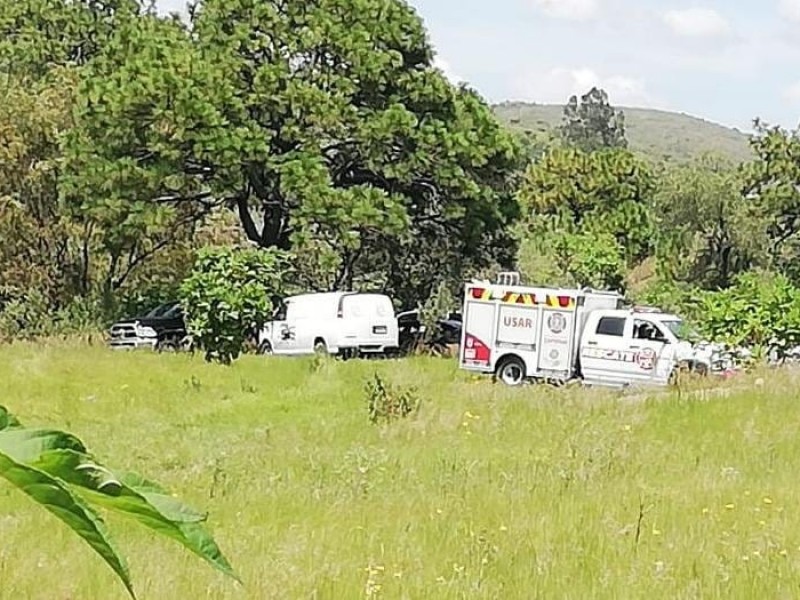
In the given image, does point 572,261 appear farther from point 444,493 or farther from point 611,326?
point 444,493

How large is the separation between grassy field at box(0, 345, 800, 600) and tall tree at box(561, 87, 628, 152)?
8308 centimetres

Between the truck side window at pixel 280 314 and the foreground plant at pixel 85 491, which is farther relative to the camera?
the truck side window at pixel 280 314

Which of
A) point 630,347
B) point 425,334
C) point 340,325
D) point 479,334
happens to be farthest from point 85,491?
point 425,334

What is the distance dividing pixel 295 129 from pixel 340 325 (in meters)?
5.48

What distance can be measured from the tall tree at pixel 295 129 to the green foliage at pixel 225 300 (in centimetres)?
322

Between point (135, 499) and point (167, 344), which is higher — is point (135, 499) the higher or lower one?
the higher one

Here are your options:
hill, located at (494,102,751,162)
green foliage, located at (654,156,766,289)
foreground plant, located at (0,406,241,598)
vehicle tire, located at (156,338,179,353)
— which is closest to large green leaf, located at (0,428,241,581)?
foreground plant, located at (0,406,241,598)

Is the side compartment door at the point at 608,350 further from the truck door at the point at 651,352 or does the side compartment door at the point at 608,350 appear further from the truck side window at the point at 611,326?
the truck door at the point at 651,352

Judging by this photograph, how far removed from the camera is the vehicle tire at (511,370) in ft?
74.4

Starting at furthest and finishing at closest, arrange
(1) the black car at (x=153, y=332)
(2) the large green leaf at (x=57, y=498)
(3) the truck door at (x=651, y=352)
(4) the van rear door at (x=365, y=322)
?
(1) the black car at (x=153, y=332), (4) the van rear door at (x=365, y=322), (3) the truck door at (x=651, y=352), (2) the large green leaf at (x=57, y=498)

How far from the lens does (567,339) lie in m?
22.0

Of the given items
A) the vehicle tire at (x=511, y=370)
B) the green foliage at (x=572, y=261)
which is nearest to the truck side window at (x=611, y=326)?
the vehicle tire at (x=511, y=370)

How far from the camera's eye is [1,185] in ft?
101

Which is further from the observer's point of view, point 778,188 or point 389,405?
point 778,188
